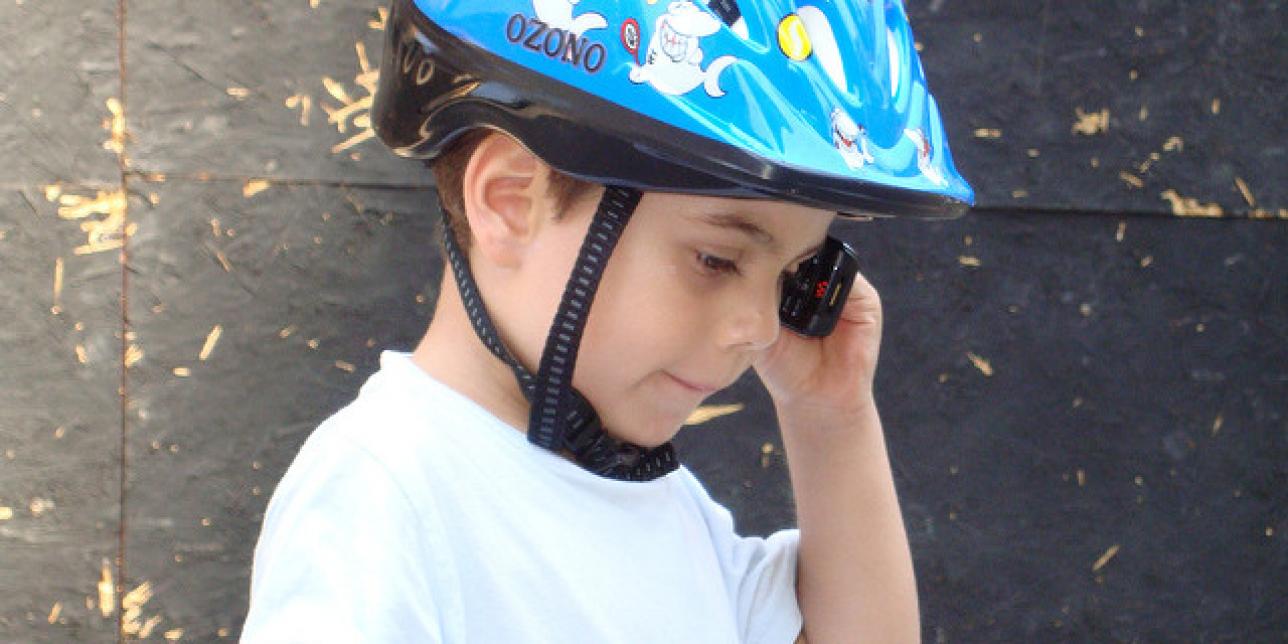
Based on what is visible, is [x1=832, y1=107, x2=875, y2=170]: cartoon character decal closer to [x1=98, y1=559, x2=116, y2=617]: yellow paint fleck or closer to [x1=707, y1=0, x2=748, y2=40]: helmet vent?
[x1=707, y1=0, x2=748, y2=40]: helmet vent

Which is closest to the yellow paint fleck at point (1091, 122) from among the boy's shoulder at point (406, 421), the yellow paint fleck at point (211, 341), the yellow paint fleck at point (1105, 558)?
the yellow paint fleck at point (1105, 558)

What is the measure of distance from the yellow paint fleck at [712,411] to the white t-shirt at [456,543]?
5.08 feet

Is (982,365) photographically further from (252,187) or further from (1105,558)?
(252,187)

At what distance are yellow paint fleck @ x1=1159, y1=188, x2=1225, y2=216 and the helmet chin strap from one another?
2.27 m

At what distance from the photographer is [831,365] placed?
2.06m

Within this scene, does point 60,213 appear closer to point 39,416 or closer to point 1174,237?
point 39,416

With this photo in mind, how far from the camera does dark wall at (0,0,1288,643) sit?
121 inches

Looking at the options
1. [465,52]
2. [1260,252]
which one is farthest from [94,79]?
[1260,252]

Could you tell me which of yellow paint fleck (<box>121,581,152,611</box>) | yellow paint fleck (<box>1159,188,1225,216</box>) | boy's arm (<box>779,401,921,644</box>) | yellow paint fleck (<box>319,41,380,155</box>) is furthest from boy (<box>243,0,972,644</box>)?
yellow paint fleck (<box>1159,188,1225,216</box>)

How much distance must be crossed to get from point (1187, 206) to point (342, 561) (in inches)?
109

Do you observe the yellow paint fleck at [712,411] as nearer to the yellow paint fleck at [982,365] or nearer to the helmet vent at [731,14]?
the yellow paint fleck at [982,365]

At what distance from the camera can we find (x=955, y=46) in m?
3.43

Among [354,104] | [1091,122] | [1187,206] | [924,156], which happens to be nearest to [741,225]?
[924,156]

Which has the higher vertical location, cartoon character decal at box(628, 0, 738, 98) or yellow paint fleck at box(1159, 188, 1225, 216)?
cartoon character decal at box(628, 0, 738, 98)
